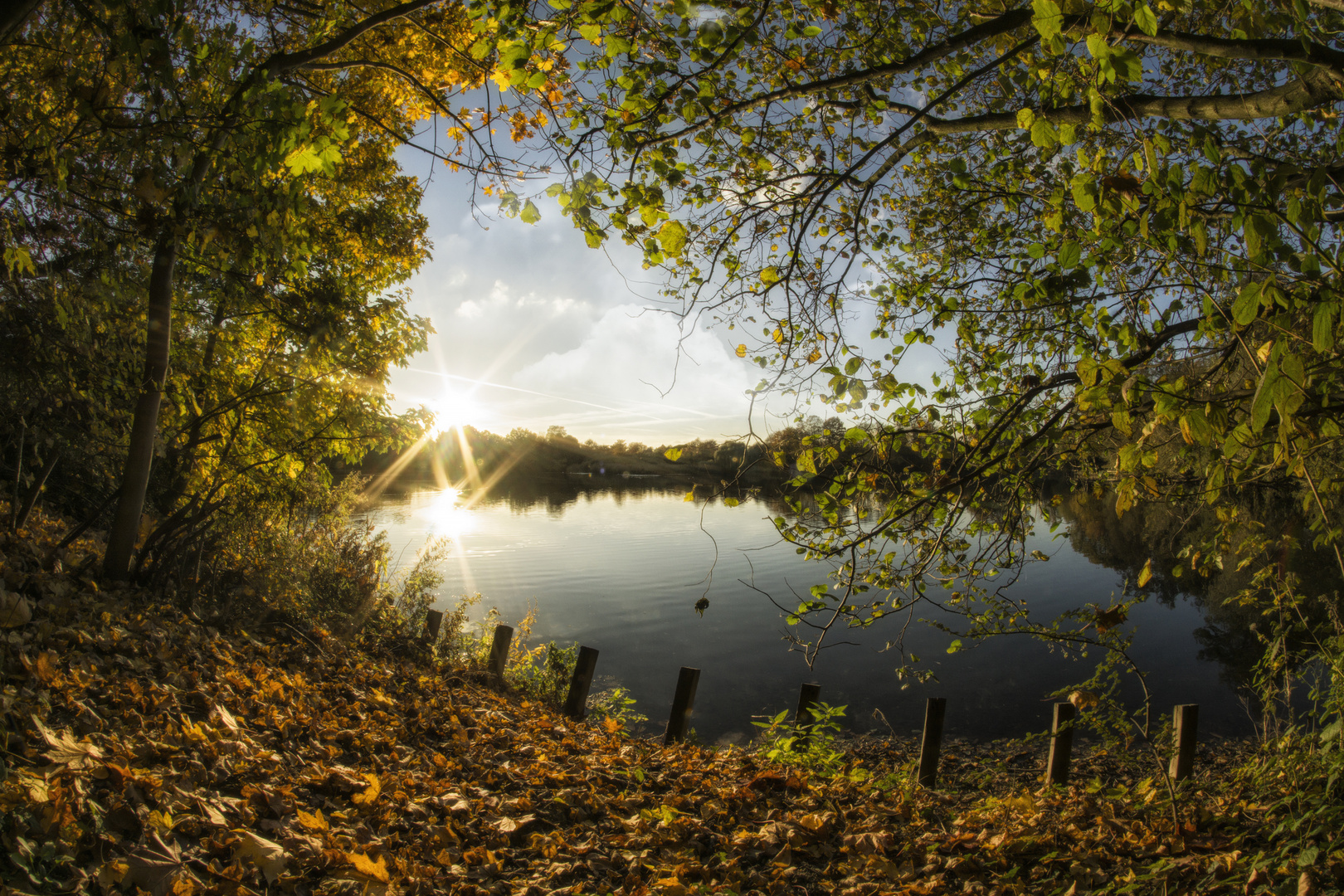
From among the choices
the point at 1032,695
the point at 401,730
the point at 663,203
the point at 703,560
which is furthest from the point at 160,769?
the point at 703,560

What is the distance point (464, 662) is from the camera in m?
9.10

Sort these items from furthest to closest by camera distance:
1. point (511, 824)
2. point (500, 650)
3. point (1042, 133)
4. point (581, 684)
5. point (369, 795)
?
point (500, 650) < point (581, 684) < point (511, 824) < point (369, 795) < point (1042, 133)

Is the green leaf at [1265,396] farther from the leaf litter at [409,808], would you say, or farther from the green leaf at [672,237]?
the leaf litter at [409,808]

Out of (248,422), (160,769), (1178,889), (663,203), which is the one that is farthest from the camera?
(248,422)

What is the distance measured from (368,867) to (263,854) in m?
0.47

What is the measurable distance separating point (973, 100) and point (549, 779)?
6.52 m

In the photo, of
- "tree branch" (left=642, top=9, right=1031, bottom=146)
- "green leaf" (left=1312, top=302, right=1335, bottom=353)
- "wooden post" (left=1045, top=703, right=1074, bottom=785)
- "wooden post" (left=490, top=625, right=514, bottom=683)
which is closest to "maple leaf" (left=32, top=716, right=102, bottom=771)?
"tree branch" (left=642, top=9, right=1031, bottom=146)

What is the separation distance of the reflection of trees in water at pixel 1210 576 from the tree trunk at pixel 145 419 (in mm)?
10738

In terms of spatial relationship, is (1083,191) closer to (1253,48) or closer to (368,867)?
(1253,48)

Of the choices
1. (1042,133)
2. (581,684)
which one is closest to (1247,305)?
(1042,133)

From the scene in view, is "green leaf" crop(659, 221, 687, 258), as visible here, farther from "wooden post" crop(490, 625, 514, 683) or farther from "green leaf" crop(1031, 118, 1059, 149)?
"wooden post" crop(490, 625, 514, 683)

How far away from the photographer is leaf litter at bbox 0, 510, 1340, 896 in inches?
108

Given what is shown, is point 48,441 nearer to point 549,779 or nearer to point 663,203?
point 549,779

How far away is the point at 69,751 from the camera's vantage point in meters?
2.96
